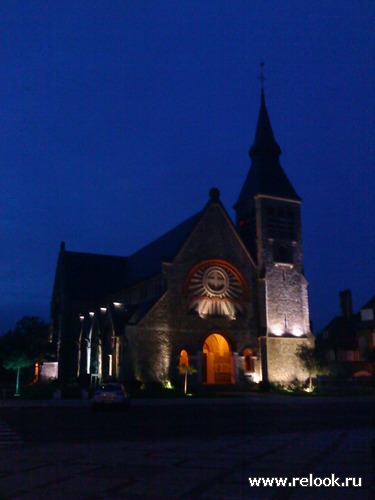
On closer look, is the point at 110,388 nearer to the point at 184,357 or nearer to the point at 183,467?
the point at 184,357

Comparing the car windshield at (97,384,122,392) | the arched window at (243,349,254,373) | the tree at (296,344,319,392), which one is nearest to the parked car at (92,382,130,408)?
the car windshield at (97,384,122,392)

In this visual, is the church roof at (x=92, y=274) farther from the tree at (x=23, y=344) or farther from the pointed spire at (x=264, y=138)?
the pointed spire at (x=264, y=138)

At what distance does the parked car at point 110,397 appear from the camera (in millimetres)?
28547

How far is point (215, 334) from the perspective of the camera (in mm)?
49406

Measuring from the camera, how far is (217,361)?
50531mm

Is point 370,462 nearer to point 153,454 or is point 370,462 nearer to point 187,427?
point 153,454

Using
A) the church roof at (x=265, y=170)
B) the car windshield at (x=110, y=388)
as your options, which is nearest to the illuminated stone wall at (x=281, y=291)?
the church roof at (x=265, y=170)

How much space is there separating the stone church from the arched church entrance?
9 cm

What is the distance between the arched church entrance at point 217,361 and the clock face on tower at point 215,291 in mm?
2328

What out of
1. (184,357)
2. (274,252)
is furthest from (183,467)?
(274,252)

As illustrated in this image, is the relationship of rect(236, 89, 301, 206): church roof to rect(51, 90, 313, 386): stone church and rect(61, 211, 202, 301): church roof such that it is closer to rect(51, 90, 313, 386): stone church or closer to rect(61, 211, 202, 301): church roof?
rect(51, 90, 313, 386): stone church

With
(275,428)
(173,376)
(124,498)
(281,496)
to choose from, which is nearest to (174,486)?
(124,498)

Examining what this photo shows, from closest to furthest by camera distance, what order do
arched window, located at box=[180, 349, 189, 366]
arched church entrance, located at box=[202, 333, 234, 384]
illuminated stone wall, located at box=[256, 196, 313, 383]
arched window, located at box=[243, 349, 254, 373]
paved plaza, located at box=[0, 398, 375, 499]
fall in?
paved plaza, located at box=[0, 398, 375, 499] → arched window, located at box=[180, 349, 189, 366] → arched church entrance, located at box=[202, 333, 234, 384] → arched window, located at box=[243, 349, 254, 373] → illuminated stone wall, located at box=[256, 196, 313, 383]

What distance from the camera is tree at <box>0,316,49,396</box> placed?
4747 centimetres
